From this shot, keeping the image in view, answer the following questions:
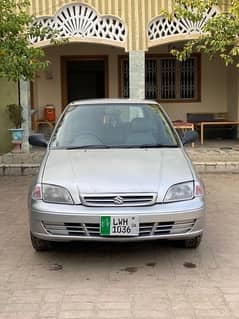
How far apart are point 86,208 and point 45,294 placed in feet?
2.82

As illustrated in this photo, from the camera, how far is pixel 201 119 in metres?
15.3

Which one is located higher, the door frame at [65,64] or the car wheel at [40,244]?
the door frame at [65,64]

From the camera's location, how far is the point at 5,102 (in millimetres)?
12547

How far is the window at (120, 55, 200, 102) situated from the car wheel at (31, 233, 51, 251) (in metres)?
10.7

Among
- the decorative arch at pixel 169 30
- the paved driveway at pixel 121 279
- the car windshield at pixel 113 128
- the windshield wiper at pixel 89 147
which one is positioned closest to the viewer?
the paved driveway at pixel 121 279

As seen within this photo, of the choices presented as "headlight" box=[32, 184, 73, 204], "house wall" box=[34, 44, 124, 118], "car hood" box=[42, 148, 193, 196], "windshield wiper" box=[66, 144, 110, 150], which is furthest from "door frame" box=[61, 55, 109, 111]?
"headlight" box=[32, 184, 73, 204]

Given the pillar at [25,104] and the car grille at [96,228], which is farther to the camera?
the pillar at [25,104]

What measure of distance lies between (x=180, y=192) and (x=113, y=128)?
63.1 inches

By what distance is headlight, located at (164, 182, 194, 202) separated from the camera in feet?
15.6

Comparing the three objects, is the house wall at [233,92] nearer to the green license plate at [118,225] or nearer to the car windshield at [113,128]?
the car windshield at [113,128]

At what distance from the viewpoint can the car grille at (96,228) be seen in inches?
183

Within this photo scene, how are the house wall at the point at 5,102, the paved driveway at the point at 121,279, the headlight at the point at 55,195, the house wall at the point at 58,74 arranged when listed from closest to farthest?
the paved driveway at the point at 121,279
the headlight at the point at 55,195
the house wall at the point at 5,102
the house wall at the point at 58,74

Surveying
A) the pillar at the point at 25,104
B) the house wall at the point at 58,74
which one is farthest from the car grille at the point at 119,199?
the house wall at the point at 58,74

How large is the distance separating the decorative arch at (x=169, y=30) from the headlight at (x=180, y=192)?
24.9ft
